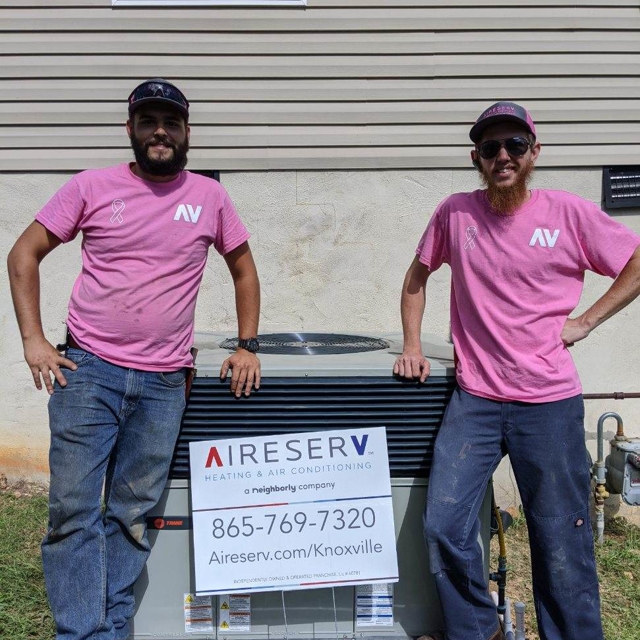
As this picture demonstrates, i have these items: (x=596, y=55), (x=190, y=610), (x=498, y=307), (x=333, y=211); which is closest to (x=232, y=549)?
(x=190, y=610)

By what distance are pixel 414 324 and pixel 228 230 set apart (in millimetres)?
725

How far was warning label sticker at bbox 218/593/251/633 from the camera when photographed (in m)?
2.52

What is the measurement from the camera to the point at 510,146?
239 cm

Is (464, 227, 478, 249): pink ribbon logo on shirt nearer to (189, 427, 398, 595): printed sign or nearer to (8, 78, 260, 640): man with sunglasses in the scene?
(189, 427, 398, 595): printed sign

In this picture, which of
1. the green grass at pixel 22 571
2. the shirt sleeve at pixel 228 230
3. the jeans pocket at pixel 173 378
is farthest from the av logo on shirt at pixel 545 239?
the green grass at pixel 22 571

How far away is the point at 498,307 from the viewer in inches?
93.4

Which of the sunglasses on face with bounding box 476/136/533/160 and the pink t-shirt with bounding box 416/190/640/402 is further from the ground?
the sunglasses on face with bounding box 476/136/533/160

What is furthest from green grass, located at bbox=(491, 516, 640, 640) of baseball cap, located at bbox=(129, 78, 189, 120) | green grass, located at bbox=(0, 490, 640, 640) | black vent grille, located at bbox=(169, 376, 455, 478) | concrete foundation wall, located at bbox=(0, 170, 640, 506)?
baseball cap, located at bbox=(129, 78, 189, 120)

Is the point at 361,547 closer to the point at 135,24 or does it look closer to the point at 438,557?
the point at 438,557

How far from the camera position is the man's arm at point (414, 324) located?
2443mm

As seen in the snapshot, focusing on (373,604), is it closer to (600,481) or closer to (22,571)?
(22,571)

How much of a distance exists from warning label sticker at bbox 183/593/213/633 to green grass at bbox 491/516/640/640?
1.40 meters

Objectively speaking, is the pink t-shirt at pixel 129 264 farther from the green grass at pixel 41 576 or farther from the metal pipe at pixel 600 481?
the metal pipe at pixel 600 481

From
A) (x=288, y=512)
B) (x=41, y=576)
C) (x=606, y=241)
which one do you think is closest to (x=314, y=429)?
(x=288, y=512)
